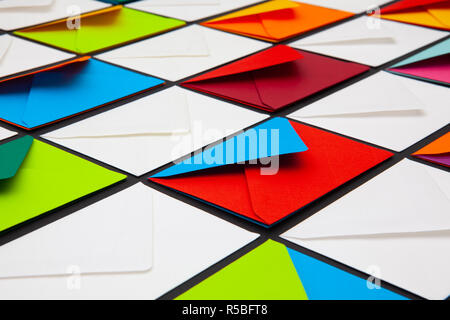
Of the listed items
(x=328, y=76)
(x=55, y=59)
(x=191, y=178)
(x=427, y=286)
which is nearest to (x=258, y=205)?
(x=191, y=178)

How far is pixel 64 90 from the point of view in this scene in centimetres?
122

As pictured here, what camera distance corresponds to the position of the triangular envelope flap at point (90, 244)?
2.41 feet

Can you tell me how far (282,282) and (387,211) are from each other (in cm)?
23

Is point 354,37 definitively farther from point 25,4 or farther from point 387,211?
point 25,4

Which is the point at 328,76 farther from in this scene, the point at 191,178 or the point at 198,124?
the point at 191,178

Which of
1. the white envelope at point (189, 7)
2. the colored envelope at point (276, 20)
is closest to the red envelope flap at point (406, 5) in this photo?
the colored envelope at point (276, 20)

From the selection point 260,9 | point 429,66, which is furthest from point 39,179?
point 260,9

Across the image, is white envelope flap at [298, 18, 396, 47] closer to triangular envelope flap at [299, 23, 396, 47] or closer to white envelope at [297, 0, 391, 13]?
triangular envelope flap at [299, 23, 396, 47]

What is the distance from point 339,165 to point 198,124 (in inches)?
11.9

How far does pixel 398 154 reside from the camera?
1006 millimetres

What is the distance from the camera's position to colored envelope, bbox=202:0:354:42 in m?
1.58

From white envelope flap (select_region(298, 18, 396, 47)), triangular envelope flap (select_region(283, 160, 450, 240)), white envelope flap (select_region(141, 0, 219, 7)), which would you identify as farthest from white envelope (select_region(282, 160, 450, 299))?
white envelope flap (select_region(141, 0, 219, 7))

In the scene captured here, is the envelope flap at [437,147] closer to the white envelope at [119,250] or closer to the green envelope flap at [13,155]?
the white envelope at [119,250]
